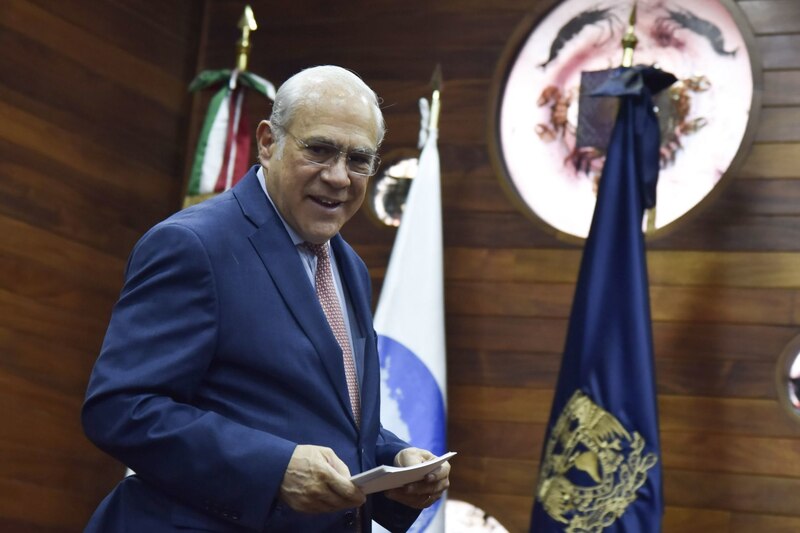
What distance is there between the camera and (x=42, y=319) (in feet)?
13.9

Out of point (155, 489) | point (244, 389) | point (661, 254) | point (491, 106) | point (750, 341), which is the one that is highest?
point (491, 106)

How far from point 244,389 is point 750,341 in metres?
2.38

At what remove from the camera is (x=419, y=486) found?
2021 mm

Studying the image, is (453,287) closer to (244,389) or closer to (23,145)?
(23,145)

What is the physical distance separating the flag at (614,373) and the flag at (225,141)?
1298 millimetres

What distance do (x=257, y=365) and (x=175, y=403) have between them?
143 millimetres

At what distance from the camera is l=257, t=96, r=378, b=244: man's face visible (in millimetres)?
2064

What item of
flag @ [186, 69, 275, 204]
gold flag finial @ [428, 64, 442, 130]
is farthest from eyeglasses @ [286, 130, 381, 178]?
flag @ [186, 69, 275, 204]

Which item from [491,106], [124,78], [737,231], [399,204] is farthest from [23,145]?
[737,231]

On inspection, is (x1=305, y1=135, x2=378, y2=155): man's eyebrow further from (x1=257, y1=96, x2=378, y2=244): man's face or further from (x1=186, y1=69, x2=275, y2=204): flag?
(x1=186, y1=69, x2=275, y2=204): flag

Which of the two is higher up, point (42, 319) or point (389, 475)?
point (42, 319)

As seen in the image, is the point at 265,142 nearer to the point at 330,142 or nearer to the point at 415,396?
the point at 330,142

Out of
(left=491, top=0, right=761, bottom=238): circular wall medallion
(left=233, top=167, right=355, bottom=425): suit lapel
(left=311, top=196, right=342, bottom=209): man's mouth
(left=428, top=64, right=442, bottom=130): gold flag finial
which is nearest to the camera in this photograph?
(left=233, top=167, right=355, bottom=425): suit lapel

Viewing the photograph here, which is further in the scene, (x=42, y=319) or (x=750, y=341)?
(x=42, y=319)
